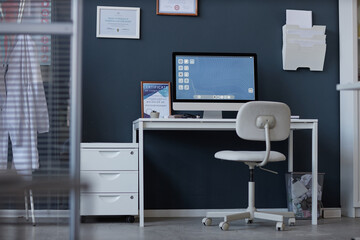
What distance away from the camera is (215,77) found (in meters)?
4.04

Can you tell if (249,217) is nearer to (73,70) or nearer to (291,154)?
(291,154)

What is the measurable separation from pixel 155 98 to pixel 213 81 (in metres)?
0.46

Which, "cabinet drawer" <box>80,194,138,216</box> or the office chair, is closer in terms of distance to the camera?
the office chair

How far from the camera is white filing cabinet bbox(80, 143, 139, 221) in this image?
147 inches

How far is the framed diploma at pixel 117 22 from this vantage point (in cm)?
417

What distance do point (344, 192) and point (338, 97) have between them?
0.76 m

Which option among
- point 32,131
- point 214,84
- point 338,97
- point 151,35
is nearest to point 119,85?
point 151,35

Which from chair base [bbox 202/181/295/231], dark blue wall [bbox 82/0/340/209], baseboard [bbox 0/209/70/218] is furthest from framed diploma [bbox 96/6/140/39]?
baseboard [bbox 0/209/70/218]

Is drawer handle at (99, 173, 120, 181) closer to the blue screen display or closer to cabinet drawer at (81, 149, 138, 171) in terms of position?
cabinet drawer at (81, 149, 138, 171)

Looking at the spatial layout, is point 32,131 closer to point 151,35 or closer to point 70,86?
point 70,86

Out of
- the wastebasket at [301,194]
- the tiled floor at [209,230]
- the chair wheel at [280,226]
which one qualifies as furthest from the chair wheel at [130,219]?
the wastebasket at [301,194]

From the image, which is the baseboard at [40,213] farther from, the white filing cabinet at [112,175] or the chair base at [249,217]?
the chair base at [249,217]

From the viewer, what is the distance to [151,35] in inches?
167

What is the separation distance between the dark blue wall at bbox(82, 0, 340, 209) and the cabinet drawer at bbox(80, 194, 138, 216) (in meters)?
0.42
